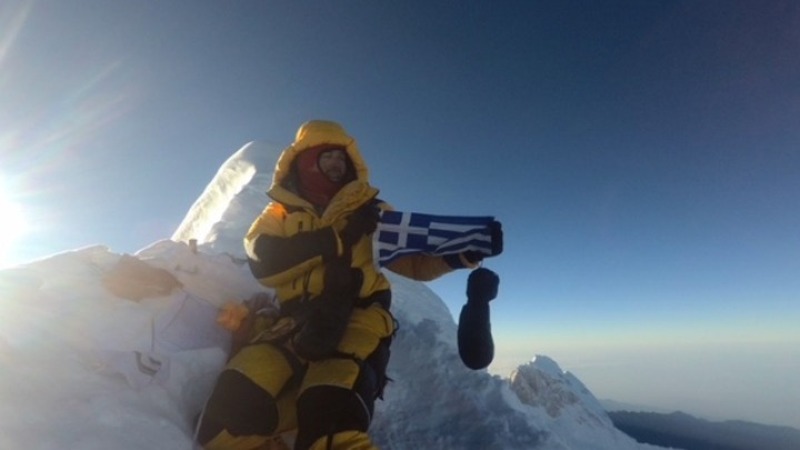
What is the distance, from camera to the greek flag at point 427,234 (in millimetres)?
5156

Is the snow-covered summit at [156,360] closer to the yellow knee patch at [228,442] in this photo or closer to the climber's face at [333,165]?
the yellow knee patch at [228,442]

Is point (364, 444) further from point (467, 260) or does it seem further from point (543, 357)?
point (543, 357)

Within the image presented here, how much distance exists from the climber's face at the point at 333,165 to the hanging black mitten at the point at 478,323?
1.59 meters

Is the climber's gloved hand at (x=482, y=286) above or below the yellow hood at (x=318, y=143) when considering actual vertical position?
below

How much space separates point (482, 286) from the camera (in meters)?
4.82

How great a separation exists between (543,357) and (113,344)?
32.9 metres

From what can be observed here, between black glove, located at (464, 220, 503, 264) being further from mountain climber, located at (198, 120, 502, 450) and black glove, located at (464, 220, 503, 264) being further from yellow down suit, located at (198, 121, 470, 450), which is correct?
yellow down suit, located at (198, 121, 470, 450)

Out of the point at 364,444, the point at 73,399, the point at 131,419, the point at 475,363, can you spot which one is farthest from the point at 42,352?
the point at 475,363

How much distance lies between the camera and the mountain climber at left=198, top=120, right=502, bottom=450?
3982mm

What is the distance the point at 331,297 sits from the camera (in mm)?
4508

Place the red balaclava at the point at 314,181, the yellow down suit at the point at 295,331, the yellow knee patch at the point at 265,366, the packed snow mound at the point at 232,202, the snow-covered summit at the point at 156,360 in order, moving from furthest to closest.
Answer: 1. the packed snow mound at the point at 232,202
2. the red balaclava at the point at 314,181
3. the yellow knee patch at the point at 265,366
4. the yellow down suit at the point at 295,331
5. the snow-covered summit at the point at 156,360

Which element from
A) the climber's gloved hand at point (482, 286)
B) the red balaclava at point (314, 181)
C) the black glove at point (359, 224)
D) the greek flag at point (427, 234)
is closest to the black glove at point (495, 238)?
the greek flag at point (427, 234)

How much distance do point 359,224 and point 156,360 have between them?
6.37 ft

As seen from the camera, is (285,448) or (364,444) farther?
(285,448)
